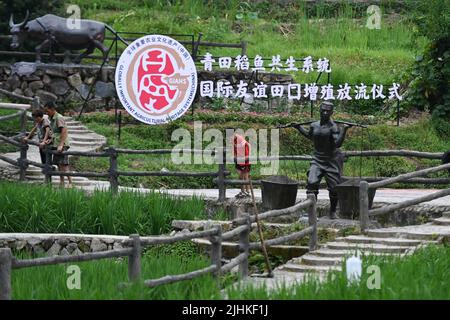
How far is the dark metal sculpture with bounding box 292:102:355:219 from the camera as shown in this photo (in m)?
16.2

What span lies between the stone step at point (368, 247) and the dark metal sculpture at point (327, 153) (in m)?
1.77

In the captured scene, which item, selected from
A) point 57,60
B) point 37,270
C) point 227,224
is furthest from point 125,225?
point 57,60

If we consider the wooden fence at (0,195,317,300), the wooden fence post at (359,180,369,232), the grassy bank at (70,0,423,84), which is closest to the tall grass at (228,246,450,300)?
the wooden fence at (0,195,317,300)

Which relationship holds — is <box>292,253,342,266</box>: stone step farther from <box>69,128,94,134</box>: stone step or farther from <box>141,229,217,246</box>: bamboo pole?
<box>69,128,94,134</box>: stone step

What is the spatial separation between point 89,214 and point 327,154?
3.55 m

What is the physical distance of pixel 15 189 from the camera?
17.6m

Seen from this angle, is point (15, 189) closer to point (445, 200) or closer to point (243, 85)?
point (445, 200)

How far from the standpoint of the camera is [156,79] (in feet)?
82.8

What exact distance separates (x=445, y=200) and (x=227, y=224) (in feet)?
13.3

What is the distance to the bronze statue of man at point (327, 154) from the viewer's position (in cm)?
1619

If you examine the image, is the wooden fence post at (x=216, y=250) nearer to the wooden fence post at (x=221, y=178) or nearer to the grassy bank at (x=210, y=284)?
the grassy bank at (x=210, y=284)

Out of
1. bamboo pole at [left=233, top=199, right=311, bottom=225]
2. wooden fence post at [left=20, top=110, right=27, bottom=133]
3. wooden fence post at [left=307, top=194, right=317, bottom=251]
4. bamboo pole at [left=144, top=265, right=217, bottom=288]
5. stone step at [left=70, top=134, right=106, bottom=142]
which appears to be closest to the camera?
bamboo pole at [left=144, top=265, right=217, bottom=288]

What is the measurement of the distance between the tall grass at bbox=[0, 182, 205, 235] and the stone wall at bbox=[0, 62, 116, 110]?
10.7 m

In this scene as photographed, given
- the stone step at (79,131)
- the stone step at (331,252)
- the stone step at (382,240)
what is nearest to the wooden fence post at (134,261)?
the stone step at (331,252)
